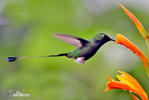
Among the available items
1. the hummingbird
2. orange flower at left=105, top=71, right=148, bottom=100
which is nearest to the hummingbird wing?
the hummingbird

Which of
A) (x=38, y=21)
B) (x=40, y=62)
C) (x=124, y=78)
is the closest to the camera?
(x=124, y=78)

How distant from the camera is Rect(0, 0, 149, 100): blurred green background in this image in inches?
101

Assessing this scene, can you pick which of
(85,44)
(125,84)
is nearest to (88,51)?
(85,44)

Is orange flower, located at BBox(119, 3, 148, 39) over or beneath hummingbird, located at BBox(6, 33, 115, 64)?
over

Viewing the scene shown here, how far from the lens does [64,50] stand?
2.63 metres

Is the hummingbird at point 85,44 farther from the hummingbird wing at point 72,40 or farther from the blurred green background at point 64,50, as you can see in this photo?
the blurred green background at point 64,50

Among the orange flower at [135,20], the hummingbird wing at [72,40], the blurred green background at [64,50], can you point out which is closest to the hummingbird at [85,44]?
the hummingbird wing at [72,40]

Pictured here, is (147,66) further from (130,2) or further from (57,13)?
(130,2)

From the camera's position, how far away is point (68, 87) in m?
2.62

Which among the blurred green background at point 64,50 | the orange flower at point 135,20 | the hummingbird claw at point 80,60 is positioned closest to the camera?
the orange flower at point 135,20

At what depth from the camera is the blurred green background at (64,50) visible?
101 inches

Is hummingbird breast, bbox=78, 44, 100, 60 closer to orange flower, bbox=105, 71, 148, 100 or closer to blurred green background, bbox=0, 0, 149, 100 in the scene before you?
orange flower, bbox=105, 71, 148, 100

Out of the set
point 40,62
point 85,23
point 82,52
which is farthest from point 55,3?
point 82,52

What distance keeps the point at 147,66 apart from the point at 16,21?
6.79 feet
